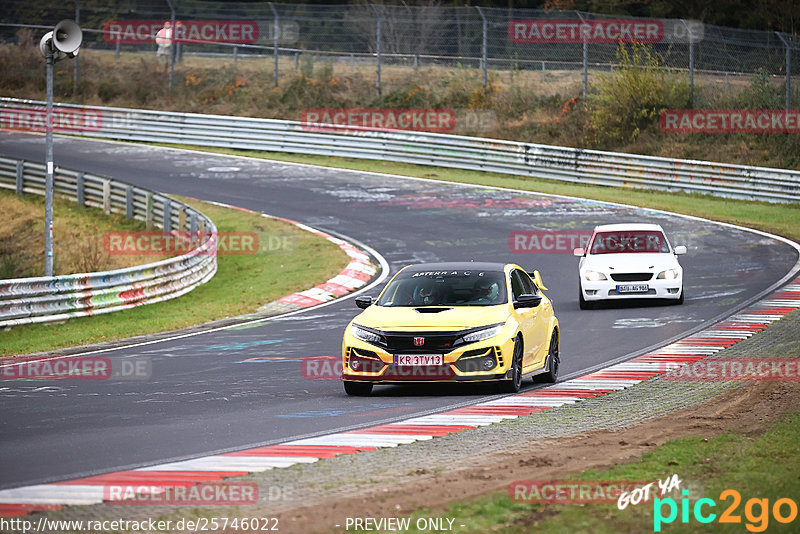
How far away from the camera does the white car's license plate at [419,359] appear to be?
1225cm

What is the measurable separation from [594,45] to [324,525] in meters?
35.6

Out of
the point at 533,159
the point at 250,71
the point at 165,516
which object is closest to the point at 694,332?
the point at 165,516

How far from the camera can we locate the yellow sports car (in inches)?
482

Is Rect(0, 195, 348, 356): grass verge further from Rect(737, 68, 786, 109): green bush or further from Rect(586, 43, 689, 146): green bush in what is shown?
Rect(737, 68, 786, 109): green bush

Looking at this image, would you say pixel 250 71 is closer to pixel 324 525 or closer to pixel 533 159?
pixel 533 159

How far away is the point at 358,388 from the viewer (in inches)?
499

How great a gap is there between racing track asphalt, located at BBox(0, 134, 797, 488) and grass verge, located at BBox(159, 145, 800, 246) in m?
1.34

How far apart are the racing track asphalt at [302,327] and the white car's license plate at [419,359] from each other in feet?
1.31

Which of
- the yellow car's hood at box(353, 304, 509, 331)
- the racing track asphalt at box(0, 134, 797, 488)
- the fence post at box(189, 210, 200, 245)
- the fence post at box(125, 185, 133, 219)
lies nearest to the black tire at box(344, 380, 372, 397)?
the racing track asphalt at box(0, 134, 797, 488)

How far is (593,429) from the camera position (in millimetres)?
10039

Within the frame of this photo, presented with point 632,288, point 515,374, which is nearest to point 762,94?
point 632,288

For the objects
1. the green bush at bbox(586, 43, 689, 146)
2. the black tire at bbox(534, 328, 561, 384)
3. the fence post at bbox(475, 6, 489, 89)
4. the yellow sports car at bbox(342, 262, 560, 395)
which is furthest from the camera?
the green bush at bbox(586, 43, 689, 146)

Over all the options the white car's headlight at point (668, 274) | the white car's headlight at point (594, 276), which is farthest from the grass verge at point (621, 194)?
the white car's headlight at point (594, 276)

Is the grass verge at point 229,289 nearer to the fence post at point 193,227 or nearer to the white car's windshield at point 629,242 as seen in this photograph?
the fence post at point 193,227
